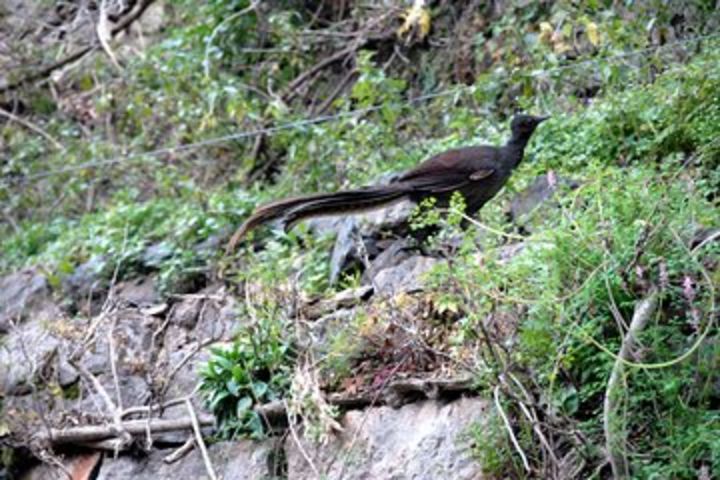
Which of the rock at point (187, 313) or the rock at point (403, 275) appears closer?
the rock at point (403, 275)

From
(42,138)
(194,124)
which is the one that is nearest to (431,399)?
(194,124)

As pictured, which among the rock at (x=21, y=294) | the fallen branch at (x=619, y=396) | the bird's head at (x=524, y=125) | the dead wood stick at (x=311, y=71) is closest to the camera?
the fallen branch at (x=619, y=396)

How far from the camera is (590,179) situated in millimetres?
6215

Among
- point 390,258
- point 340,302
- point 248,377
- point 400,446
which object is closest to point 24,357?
point 248,377

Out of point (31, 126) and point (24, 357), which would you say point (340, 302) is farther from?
point (31, 126)

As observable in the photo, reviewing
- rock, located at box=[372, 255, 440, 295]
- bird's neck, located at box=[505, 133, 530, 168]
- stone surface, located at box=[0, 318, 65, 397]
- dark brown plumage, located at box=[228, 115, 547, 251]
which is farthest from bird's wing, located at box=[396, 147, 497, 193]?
stone surface, located at box=[0, 318, 65, 397]

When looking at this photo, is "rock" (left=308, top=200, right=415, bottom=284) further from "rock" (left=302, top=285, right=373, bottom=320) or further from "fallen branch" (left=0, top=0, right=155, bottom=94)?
"fallen branch" (left=0, top=0, right=155, bottom=94)

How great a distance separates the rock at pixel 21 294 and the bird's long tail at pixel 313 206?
3.34 m

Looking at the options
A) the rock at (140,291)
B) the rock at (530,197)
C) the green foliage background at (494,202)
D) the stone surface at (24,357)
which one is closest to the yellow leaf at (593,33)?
the green foliage background at (494,202)

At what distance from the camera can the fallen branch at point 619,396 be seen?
5039 mm

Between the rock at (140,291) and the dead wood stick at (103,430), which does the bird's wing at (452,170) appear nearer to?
the dead wood stick at (103,430)

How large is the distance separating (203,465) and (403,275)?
1.54 m

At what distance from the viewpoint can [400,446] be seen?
615cm

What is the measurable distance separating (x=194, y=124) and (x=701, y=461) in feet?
25.1
